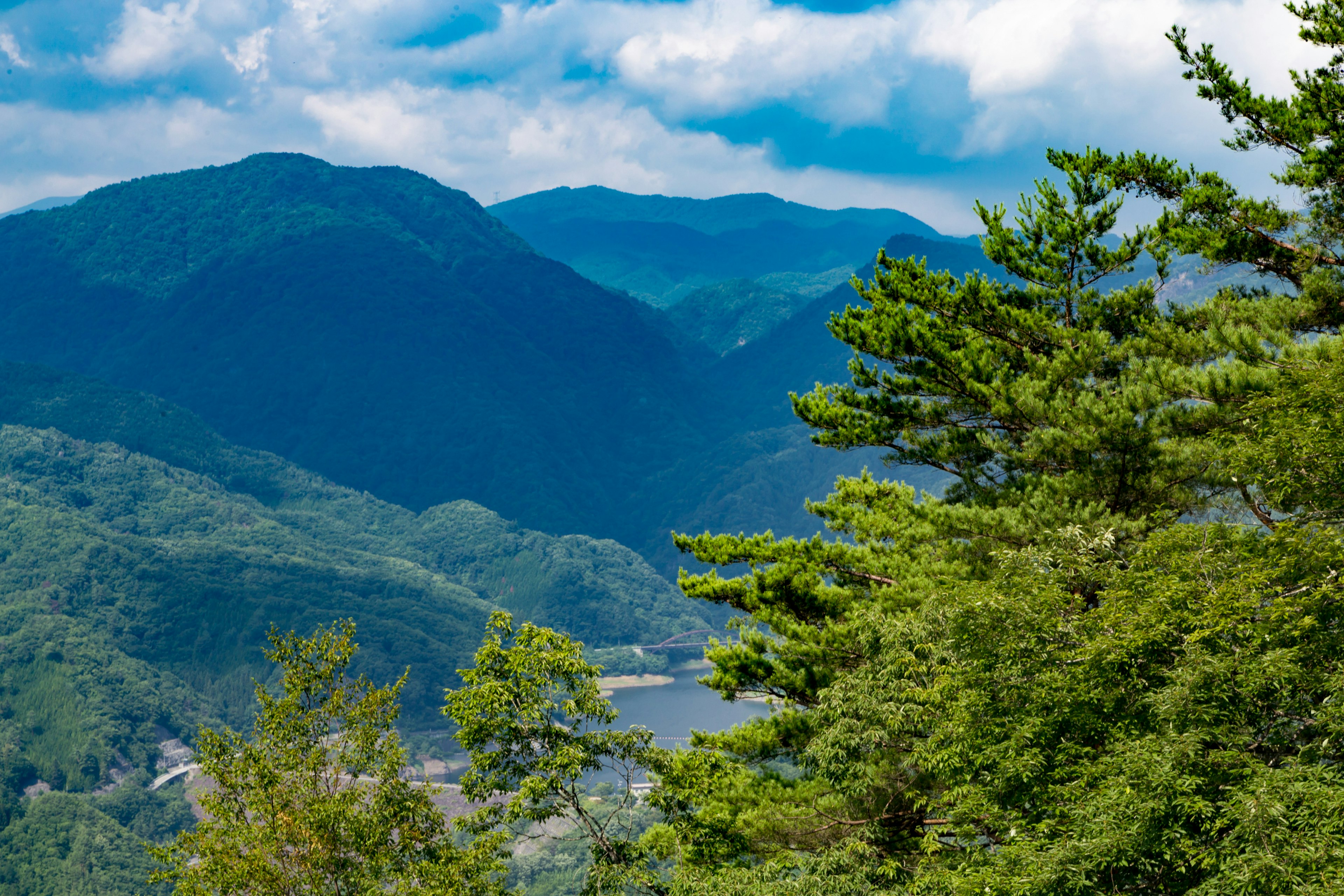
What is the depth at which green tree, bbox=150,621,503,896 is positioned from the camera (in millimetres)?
15078

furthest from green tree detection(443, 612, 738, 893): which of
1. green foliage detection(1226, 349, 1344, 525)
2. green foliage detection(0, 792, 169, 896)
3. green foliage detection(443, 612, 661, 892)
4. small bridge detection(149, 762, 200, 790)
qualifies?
small bridge detection(149, 762, 200, 790)

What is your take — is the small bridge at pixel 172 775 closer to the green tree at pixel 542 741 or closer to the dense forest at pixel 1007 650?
the dense forest at pixel 1007 650

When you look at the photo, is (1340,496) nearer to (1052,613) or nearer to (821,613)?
(1052,613)

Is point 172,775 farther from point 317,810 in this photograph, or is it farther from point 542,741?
point 542,741

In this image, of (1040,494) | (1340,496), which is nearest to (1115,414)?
(1040,494)

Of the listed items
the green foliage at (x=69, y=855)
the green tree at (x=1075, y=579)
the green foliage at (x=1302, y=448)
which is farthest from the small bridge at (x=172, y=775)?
the green foliage at (x=1302, y=448)

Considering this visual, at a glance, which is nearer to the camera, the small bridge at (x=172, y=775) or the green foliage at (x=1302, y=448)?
the green foliage at (x=1302, y=448)

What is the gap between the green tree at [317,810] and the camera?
49.5ft

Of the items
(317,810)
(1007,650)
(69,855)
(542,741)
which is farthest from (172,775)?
(1007,650)

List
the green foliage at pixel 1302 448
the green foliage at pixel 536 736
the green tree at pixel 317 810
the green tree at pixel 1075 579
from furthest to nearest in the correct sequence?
1. the green tree at pixel 317 810
2. the green foliage at pixel 536 736
3. the green foliage at pixel 1302 448
4. the green tree at pixel 1075 579

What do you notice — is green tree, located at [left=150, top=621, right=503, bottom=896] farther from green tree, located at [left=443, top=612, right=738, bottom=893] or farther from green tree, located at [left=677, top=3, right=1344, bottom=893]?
green tree, located at [left=677, top=3, right=1344, bottom=893]

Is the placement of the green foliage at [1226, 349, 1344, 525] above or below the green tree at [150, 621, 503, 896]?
above

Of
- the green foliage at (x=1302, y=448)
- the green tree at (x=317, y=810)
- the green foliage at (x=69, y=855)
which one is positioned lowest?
the green foliage at (x=69, y=855)

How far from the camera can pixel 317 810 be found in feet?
50.0
